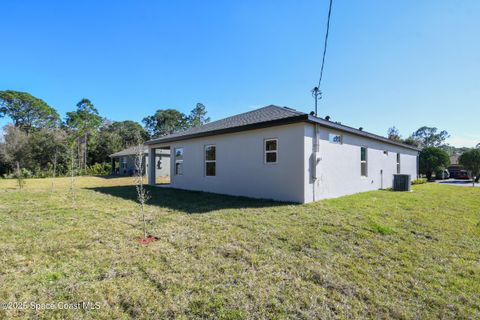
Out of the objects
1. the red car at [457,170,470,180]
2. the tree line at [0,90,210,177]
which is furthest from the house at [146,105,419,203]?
the red car at [457,170,470,180]

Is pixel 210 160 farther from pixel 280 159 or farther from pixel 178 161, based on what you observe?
pixel 280 159

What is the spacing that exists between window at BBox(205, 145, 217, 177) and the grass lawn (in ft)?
16.2

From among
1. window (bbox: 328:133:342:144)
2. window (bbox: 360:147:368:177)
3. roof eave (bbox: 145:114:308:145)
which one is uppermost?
roof eave (bbox: 145:114:308:145)

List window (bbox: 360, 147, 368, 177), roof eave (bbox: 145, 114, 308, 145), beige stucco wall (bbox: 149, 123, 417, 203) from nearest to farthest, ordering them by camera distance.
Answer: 1. roof eave (bbox: 145, 114, 308, 145)
2. beige stucco wall (bbox: 149, 123, 417, 203)
3. window (bbox: 360, 147, 368, 177)

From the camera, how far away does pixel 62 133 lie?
98.1 feet

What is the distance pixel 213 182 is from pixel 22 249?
7374 mm

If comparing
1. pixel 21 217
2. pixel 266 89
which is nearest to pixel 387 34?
pixel 266 89

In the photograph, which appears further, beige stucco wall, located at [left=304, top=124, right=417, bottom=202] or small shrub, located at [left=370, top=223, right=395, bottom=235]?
beige stucco wall, located at [left=304, top=124, right=417, bottom=202]

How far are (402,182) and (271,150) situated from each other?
829 centimetres

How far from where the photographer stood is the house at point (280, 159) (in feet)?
25.9

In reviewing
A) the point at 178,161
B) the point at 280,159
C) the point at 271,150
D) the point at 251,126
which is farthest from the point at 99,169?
the point at 280,159

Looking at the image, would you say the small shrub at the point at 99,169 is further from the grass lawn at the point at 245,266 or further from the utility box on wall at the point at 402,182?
the utility box on wall at the point at 402,182

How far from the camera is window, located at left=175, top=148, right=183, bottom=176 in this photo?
12906mm

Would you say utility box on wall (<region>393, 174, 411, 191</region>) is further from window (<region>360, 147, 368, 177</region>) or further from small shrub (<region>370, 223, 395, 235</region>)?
small shrub (<region>370, 223, 395, 235</region>)
